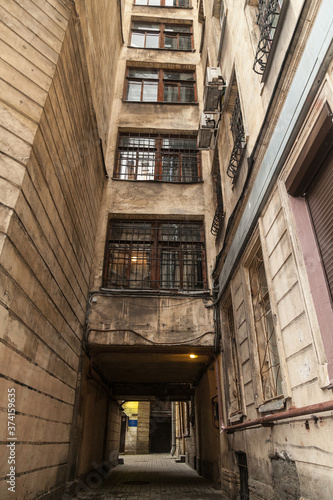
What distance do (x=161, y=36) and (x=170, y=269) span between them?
1179 cm

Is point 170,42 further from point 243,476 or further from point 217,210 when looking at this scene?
point 243,476

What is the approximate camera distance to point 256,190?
5.12m

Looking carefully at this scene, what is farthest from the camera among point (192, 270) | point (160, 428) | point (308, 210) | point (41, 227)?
point (160, 428)

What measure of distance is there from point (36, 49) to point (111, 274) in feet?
18.1

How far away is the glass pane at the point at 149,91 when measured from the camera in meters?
12.8

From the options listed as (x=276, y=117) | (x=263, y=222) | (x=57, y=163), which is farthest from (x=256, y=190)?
(x=57, y=163)

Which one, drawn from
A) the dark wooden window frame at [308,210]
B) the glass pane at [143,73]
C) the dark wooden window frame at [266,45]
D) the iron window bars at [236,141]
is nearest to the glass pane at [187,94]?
the glass pane at [143,73]

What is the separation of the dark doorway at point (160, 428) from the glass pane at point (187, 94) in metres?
25.1

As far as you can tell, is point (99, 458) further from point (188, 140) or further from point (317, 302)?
point (188, 140)

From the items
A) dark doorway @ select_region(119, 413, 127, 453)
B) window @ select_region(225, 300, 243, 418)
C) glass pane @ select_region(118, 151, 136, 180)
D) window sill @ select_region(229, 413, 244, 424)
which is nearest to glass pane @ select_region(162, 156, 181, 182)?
glass pane @ select_region(118, 151, 136, 180)

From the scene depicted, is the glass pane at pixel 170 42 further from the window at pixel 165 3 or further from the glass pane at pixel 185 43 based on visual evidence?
the window at pixel 165 3

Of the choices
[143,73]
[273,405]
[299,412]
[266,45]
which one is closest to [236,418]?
[273,405]

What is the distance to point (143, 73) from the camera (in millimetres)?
13641

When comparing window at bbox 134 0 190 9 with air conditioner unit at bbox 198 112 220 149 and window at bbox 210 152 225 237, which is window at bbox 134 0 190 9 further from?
window at bbox 210 152 225 237
